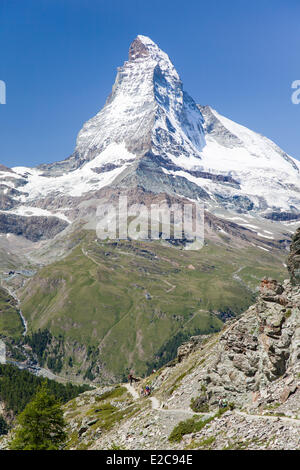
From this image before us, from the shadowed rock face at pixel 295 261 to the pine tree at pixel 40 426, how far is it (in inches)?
1510

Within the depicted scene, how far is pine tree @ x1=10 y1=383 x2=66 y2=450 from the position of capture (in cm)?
5612

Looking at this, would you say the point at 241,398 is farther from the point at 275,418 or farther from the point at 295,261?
the point at 295,261

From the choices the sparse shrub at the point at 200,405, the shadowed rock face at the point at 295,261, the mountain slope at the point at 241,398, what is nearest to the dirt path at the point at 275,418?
the mountain slope at the point at 241,398

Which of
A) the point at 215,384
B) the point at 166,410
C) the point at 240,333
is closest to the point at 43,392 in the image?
the point at 166,410

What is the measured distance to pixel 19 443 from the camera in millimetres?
56781

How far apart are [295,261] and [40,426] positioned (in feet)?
137

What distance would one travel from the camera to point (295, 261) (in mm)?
57375

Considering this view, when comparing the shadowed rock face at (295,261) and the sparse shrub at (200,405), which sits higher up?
the shadowed rock face at (295,261)

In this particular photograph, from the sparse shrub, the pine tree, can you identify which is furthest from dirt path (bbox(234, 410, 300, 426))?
the pine tree

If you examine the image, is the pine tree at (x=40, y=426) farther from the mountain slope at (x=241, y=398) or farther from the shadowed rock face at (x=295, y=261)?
the shadowed rock face at (x=295, y=261)

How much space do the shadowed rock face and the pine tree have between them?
126 feet

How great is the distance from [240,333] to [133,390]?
212 feet

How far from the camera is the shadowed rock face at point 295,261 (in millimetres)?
56594

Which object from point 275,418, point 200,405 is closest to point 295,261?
point 200,405
